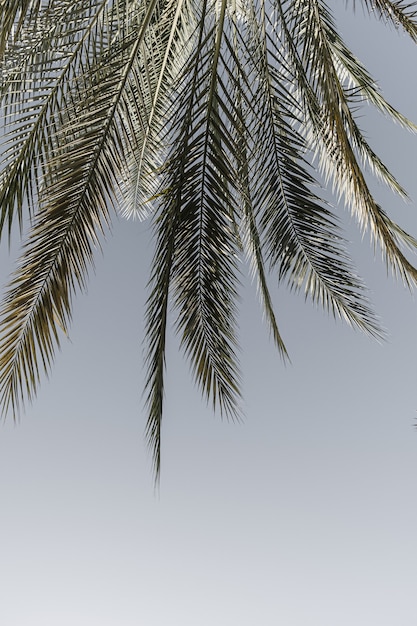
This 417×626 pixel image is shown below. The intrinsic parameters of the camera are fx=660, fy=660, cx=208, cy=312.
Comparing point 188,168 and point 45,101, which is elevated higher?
point 45,101

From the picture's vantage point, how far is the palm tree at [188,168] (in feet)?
12.1

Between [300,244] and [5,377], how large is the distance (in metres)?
2.45

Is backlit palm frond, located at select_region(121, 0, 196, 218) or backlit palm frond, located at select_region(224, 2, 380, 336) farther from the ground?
backlit palm frond, located at select_region(121, 0, 196, 218)

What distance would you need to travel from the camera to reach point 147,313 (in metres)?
4.49

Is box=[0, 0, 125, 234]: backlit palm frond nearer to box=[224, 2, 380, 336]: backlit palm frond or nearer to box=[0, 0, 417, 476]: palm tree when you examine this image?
box=[0, 0, 417, 476]: palm tree

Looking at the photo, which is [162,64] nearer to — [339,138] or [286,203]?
[286,203]

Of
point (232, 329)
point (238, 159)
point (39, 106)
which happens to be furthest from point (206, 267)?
point (39, 106)

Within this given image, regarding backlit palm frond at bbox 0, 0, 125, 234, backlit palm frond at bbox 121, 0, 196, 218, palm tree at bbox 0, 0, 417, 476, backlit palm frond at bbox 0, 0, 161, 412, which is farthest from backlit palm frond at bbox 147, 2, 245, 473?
backlit palm frond at bbox 0, 0, 125, 234

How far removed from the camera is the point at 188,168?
4352 mm

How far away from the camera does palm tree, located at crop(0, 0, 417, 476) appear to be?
12.1 ft

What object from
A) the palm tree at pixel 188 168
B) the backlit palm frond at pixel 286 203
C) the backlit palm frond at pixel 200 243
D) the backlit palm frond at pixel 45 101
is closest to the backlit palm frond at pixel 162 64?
the palm tree at pixel 188 168

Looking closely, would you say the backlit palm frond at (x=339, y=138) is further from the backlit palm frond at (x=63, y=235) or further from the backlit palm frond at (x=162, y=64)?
the backlit palm frond at (x=63, y=235)

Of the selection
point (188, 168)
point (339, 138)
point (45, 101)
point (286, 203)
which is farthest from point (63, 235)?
point (286, 203)

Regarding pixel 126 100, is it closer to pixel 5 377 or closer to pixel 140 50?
pixel 140 50
